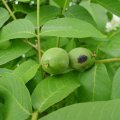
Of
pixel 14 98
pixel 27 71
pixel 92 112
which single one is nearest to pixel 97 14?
pixel 27 71

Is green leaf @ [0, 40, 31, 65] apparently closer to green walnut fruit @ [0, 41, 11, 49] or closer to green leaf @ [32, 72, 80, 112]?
green walnut fruit @ [0, 41, 11, 49]

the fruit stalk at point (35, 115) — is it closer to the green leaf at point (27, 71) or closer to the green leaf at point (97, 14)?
the green leaf at point (27, 71)

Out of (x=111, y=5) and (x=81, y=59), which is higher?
(x=111, y=5)

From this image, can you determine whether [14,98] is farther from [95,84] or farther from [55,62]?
[95,84]

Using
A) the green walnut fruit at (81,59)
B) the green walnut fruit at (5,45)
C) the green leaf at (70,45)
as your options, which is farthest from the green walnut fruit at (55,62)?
the green walnut fruit at (5,45)

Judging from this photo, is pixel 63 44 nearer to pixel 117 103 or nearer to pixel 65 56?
pixel 65 56

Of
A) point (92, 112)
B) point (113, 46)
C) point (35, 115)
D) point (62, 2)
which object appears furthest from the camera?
point (62, 2)
